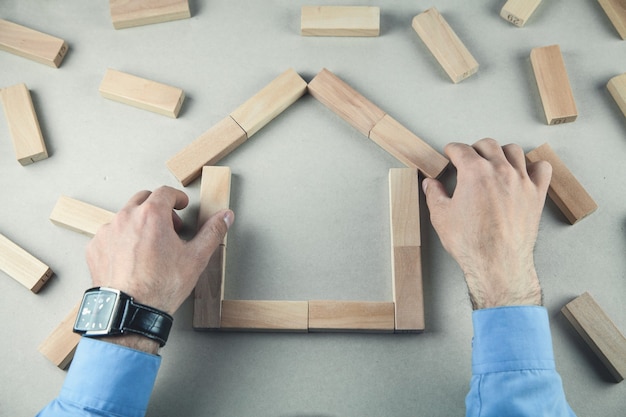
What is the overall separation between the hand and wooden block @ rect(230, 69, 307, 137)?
508 mm

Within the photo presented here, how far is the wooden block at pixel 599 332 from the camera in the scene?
1347mm

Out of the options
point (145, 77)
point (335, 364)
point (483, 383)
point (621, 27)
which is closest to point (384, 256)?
point (335, 364)

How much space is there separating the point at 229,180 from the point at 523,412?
94 centimetres

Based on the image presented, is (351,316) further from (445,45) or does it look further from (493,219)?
(445,45)

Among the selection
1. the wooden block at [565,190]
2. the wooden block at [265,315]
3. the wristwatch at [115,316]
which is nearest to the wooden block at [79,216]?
the wristwatch at [115,316]

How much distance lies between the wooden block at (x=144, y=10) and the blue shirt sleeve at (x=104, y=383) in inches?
40.8

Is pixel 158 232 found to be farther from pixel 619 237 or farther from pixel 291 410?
pixel 619 237

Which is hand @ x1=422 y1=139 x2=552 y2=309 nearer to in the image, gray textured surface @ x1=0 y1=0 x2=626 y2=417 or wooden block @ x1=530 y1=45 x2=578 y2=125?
gray textured surface @ x1=0 y1=0 x2=626 y2=417

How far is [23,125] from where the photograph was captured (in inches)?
63.1

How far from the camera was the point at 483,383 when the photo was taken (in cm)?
117

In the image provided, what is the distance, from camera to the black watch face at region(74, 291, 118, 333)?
3.88 feet

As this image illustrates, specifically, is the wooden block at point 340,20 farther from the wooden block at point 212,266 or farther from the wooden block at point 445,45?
the wooden block at point 212,266

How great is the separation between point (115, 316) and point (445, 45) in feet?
4.04

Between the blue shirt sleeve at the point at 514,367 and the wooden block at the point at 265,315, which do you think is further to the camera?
the wooden block at the point at 265,315
